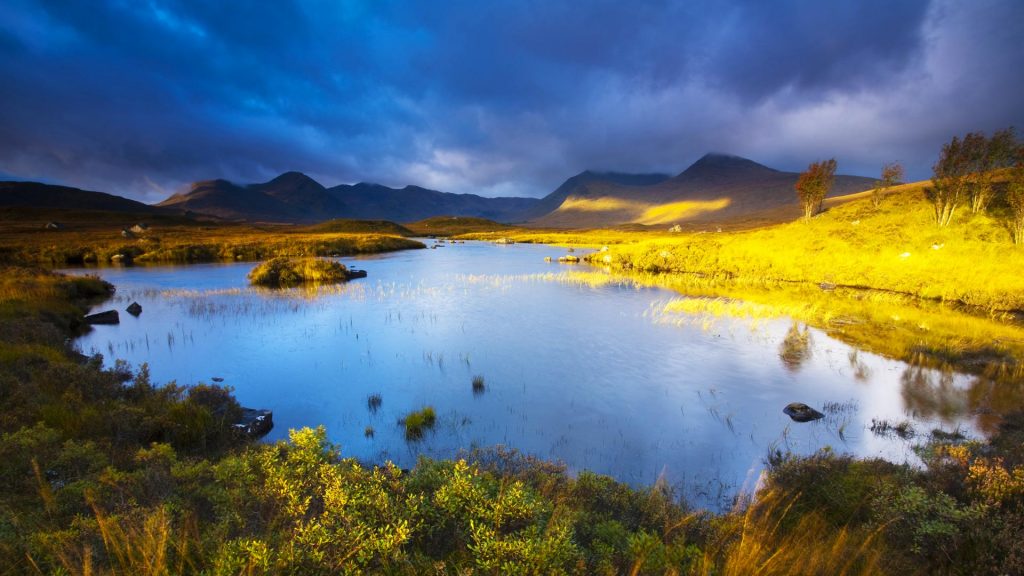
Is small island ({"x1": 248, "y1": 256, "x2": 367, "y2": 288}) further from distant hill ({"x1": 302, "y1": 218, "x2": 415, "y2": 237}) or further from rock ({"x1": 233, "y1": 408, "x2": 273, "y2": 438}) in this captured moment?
distant hill ({"x1": 302, "y1": 218, "x2": 415, "y2": 237})

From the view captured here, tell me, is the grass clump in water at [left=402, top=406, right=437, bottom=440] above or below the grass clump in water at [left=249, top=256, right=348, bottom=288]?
below

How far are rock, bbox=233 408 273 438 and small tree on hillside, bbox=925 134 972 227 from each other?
50.2 metres

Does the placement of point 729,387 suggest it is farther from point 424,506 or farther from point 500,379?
point 424,506

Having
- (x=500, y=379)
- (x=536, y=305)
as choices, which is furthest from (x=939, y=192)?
(x=500, y=379)

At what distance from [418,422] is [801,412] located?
Result: 10.3 metres

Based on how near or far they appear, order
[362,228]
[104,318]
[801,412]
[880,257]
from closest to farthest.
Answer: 1. [801,412]
2. [104,318]
3. [880,257]
4. [362,228]

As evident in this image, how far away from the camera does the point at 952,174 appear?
38656 mm

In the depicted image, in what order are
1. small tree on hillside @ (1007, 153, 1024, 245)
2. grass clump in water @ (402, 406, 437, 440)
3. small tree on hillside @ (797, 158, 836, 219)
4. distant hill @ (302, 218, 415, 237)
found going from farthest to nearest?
1. distant hill @ (302, 218, 415, 237)
2. small tree on hillside @ (797, 158, 836, 219)
3. small tree on hillside @ (1007, 153, 1024, 245)
4. grass clump in water @ (402, 406, 437, 440)

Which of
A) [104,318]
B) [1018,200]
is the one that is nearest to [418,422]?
[104,318]

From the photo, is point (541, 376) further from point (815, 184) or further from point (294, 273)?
point (815, 184)

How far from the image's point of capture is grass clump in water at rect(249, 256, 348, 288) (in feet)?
118

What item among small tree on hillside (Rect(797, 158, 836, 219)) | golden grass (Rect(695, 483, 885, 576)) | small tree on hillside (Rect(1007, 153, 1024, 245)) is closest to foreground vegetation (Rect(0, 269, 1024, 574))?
golden grass (Rect(695, 483, 885, 576))

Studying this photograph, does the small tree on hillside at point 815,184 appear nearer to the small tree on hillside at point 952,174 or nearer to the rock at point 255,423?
the small tree on hillside at point 952,174

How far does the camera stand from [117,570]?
161 inches
